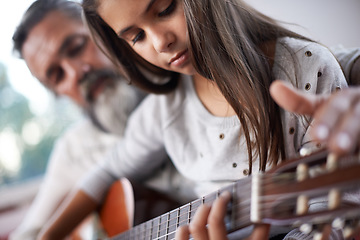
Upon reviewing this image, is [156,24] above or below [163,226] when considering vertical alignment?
above

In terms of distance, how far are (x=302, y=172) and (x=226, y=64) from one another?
27 cm

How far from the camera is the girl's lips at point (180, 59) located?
66 cm

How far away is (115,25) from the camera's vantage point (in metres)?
0.67

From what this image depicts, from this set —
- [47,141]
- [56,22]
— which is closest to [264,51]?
[56,22]

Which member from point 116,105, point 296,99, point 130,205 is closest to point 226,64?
point 296,99

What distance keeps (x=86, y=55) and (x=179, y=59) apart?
2.18ft

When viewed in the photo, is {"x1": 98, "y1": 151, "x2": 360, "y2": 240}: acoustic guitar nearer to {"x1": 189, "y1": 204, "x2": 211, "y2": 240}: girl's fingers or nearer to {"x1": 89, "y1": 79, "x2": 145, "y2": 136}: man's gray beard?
{"x1": 189, "y1": 204, "x2": 211, "y2": 240}: girl's fingers

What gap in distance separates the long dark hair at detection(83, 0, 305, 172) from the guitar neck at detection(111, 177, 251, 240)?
13 cm

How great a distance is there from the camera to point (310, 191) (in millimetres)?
380

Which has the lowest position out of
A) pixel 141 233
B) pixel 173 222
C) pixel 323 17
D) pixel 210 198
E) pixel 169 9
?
pixel 141 233

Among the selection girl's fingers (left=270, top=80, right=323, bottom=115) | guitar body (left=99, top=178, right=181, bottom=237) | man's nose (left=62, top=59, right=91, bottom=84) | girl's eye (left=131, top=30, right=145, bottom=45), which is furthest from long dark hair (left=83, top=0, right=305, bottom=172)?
man's nose (left=62, top=59, right=91, bottom=84)

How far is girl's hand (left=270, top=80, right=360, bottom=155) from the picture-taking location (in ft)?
1.10

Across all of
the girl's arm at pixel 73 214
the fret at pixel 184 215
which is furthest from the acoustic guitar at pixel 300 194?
the girl's arm at pixel 73 214

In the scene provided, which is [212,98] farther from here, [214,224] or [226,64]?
[214,224]
